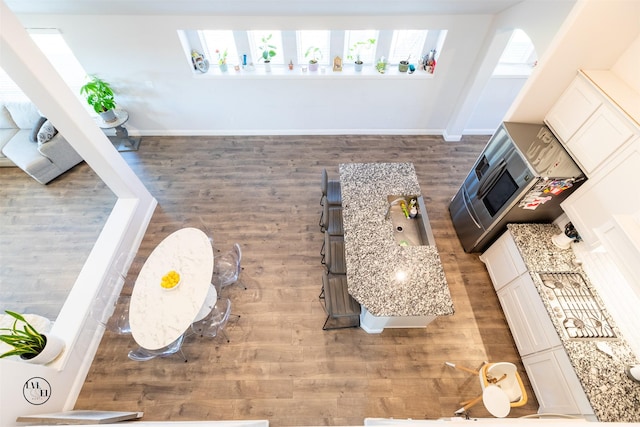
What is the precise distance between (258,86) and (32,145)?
3967 mm

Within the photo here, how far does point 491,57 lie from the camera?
14.2ft

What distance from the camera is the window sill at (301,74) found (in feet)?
15.9

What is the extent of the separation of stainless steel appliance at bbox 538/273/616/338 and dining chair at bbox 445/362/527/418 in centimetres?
64

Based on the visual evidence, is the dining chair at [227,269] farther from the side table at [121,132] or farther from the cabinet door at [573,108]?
the cabinet door at [573,108]

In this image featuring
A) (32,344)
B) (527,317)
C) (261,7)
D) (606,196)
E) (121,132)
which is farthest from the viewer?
(121,132)

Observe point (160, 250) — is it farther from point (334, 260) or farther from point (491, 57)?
point (491, 57)

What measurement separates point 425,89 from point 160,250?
4.91 metres

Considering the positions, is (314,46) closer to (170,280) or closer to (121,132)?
(121,132)

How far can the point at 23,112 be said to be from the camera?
4.94m

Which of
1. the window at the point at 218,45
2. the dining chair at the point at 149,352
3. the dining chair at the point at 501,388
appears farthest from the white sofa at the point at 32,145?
the dining chair at the point at 501,388

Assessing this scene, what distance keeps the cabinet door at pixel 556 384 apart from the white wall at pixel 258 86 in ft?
12.8

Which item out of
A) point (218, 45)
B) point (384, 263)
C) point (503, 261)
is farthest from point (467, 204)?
point (218, 45)

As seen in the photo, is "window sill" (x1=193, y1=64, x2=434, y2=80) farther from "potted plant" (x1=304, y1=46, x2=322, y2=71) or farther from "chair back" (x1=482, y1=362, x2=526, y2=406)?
"chair back" (x1=482, y1=362, x2=526, y2=406)

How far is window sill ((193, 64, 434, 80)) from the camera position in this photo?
4859 millimetres
